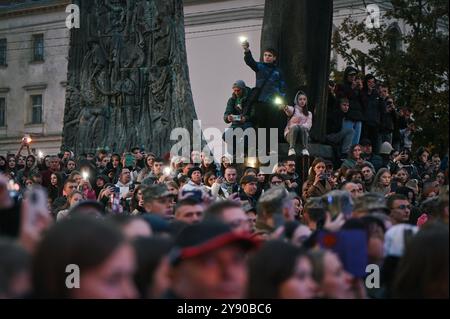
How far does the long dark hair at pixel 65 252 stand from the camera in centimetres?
438

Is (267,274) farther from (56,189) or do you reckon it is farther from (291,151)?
(291,151)

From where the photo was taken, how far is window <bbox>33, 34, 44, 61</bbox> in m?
61.4

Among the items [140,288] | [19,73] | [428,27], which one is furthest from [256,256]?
[19,73]

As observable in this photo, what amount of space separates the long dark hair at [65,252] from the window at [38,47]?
57967mm

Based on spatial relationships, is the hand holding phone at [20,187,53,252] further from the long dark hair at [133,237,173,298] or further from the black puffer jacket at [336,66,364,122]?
the black puffer jacket at [336,66,364,122]

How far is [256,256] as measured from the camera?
5.37 m

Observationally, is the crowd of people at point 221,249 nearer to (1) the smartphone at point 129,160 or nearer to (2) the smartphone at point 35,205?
(2) the smartphone at point 35,205

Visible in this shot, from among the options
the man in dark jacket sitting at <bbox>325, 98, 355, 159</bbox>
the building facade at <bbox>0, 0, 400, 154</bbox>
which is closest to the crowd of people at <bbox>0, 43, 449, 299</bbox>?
the man in dark jacket sitting at <bbox>325, 98, 355, 159</bbox>

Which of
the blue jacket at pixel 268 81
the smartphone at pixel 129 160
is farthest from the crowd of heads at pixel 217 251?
the smartphone at pixel 129 160

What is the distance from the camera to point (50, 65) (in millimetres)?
61625

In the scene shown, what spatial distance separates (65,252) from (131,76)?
757 inches

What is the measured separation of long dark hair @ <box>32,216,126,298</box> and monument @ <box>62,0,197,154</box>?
1846 centimetres

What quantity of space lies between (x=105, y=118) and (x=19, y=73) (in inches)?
1576
